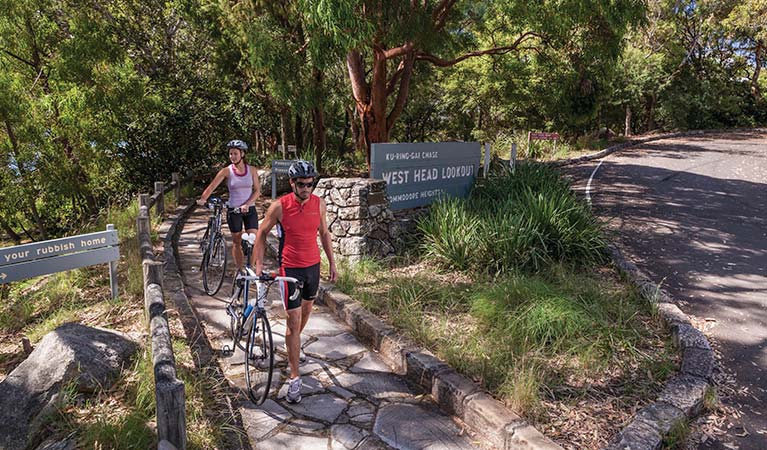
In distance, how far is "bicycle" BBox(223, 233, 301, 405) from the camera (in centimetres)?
390

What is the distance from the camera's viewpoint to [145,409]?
3.58 metres

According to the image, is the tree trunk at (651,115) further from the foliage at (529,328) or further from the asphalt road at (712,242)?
the foliage at (529,328)

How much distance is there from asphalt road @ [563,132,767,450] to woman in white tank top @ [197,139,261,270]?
5032 mm

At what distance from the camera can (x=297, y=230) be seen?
3992 millimetres

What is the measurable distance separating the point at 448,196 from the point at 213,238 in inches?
154

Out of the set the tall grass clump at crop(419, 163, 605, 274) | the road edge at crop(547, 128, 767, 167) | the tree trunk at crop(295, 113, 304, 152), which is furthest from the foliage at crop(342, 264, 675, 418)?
the road edge at crop(547, 128, 767, 167)

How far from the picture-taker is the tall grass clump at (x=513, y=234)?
6816mm

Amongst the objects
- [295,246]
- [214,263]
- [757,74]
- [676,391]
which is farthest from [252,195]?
[757,74]

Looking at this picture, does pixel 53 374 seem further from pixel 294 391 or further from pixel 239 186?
pixel 239 186

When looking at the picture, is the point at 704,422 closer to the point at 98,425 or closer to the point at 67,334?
the point at 98,425

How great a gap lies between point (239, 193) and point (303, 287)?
97.2 inches

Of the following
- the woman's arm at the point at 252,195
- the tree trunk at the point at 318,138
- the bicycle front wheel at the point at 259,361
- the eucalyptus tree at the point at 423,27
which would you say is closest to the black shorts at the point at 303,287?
the bicycle front wheel at the point at 259,361

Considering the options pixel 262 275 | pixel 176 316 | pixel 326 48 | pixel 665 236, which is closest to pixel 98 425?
pixel 262 275

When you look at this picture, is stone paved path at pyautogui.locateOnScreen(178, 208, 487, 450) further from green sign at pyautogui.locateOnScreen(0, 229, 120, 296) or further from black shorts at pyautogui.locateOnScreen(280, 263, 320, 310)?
green sign at pyautogui.locateOnScreen(0, 229, 120, 296)
